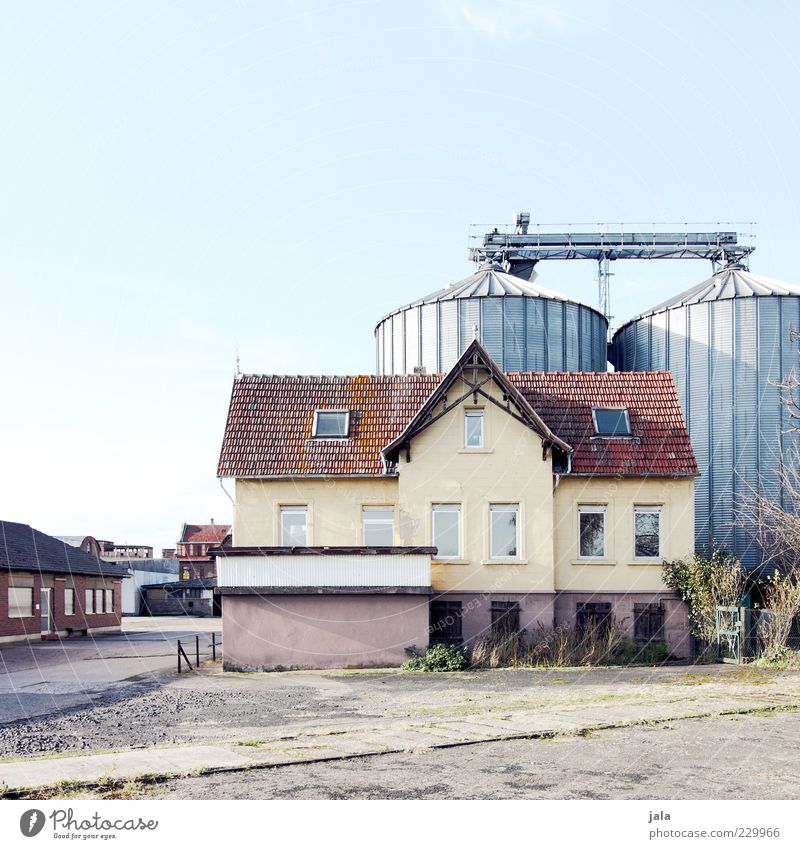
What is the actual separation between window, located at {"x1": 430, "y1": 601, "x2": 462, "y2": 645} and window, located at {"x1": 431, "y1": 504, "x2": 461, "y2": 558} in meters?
1.46

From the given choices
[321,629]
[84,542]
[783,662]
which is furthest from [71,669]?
[84,542]

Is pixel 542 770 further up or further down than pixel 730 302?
further down

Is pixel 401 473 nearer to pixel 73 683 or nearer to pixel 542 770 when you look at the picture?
pixel 73 683

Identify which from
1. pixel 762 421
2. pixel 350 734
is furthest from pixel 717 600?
pixel 350 734

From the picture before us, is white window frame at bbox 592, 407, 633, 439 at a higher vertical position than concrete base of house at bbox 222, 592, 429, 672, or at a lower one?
higher

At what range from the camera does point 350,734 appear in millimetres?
14125

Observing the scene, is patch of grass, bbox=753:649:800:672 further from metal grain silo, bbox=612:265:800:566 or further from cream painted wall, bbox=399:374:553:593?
metal grain silo, bbox=612:265:800:566

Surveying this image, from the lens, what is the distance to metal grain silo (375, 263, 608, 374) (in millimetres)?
38594

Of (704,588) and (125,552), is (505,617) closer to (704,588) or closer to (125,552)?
(704,588)

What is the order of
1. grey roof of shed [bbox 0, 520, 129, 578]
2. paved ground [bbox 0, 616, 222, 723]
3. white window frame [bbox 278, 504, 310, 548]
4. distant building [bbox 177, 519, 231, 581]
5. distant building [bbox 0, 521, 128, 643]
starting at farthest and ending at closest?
distant building [bbox 177, 519, 231, 581] → grey roof of shed [bbox 0, 520, 129, 578] → distant building [bbox 0, 521, 128, 643] → white window frame [bbox 278, 504, 310, 548] → paved ground [bbox 0, 616, 222, 723]

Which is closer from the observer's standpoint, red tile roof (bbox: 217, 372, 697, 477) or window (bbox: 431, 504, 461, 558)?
window (bbox: 431, 504, 461, 558)

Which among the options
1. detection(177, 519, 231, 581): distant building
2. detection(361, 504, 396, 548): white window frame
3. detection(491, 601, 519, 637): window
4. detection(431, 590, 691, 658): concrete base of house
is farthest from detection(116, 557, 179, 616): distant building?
detection(491, 601, 519, 637): window

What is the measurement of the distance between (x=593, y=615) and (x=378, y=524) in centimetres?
678

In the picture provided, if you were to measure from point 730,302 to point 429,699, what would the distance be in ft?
77.3
